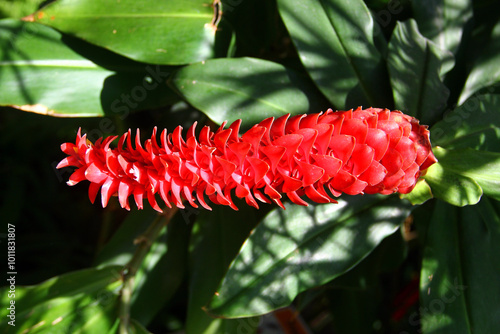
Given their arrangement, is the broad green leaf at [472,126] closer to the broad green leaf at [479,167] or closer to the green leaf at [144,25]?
the broad green leaf at [479,167]

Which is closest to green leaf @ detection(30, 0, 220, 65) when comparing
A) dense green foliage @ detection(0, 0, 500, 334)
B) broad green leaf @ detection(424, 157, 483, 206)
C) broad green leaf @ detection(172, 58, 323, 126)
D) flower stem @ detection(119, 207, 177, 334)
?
dense green foliage @ detection(0, 0, 500, 334)

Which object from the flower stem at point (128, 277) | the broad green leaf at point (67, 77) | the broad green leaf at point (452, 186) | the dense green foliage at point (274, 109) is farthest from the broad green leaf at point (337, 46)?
the flower stem at point (128, 277)

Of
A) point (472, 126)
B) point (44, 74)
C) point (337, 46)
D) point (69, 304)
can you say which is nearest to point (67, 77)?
point (44, 74)

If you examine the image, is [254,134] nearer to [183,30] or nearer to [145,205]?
[183,30]

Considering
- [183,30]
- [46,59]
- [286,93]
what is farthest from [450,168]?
[46,59]

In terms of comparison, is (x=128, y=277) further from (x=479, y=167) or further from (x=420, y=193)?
(x=479, y=167)

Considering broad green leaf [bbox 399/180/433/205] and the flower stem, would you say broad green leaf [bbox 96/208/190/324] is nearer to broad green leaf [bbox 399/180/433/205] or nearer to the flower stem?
the flower stem
